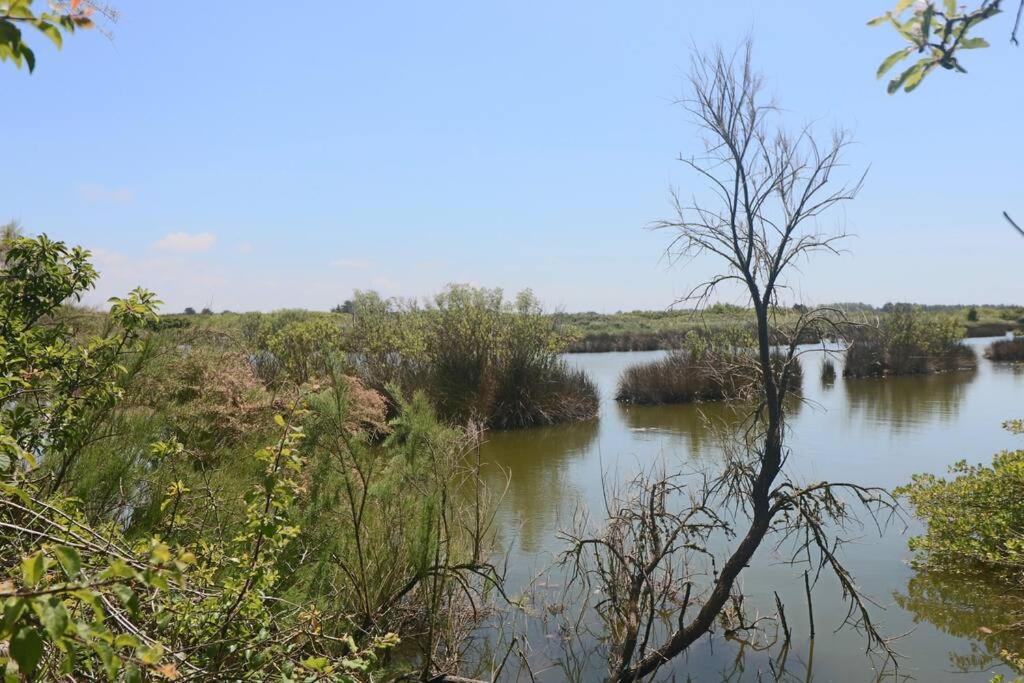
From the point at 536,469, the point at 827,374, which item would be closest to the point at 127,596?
the point at 536,469

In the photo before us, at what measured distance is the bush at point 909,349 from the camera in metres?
21.2

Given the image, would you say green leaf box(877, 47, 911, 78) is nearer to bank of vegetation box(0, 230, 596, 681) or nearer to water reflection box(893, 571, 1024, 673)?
bank of vegetation box(0, 230, 596, 681)

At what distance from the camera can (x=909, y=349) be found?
2197 cm

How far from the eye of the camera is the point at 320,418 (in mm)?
3787

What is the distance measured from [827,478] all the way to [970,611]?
11.5 feet

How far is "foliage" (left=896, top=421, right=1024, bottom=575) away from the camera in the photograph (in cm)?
525

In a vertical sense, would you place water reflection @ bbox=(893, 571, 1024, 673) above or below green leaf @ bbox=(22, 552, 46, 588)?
below

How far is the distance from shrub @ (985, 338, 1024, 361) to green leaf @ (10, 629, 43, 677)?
95.7 feet

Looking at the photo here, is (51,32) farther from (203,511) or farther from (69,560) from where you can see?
(203,511)

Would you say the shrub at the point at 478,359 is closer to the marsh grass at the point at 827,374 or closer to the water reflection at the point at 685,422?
the water reflection at the point at 685,422

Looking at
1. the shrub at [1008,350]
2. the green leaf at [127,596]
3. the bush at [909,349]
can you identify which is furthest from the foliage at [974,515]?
the shrub at [1008,350]

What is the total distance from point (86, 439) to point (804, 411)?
14055 mm

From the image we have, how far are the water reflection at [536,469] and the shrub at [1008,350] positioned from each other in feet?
59.5

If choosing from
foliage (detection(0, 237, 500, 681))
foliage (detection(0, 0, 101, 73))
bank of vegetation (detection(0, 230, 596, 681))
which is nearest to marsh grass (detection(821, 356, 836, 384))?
bank of vegetation (detection(0, 230, 596, 681))
